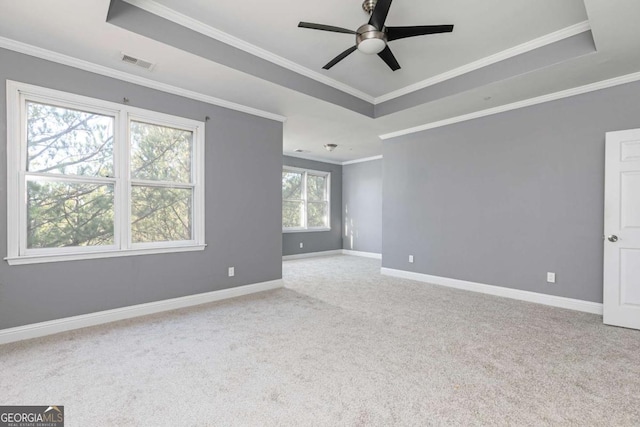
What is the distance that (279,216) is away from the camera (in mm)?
4668

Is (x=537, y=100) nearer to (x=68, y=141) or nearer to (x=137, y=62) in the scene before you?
(x=137, y=62)

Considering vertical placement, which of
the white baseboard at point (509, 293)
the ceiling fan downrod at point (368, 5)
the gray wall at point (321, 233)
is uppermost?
the ceiling fan downrod at point (368, 5)

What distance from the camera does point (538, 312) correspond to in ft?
11.3

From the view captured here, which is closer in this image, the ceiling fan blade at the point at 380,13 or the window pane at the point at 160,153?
the ceiling fan blade at the point at 380,13

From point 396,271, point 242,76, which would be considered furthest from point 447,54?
point 396,271

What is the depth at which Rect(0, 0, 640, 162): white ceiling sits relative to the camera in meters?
2.36

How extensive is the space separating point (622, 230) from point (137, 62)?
5067 mm

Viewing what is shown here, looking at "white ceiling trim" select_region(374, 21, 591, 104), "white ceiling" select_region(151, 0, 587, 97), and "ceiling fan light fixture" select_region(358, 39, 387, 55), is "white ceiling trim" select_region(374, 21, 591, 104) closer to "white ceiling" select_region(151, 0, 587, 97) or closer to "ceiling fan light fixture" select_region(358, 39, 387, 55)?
"white ceiling" select_region(151, 0, 587, 97)

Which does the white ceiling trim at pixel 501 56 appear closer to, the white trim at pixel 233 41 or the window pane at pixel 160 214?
the white trim at pixel 233 41

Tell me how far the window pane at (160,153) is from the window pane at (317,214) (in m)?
4.34

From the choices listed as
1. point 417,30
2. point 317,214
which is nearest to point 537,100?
point 417,30

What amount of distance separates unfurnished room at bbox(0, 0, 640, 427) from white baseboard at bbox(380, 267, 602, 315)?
0.9 inches

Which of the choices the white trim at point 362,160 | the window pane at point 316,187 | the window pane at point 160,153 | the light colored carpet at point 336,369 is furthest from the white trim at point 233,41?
the window pane at point 316,187

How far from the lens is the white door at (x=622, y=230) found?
2990 mm
